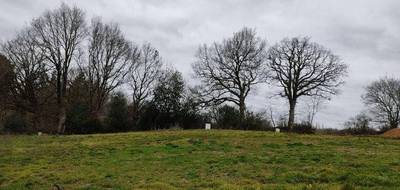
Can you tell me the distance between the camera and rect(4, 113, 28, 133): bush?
45781 millimetres

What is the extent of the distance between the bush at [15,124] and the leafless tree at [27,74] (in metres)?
4.20

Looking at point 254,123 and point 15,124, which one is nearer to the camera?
point 15,124

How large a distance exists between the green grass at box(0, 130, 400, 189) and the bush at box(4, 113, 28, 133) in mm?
19357

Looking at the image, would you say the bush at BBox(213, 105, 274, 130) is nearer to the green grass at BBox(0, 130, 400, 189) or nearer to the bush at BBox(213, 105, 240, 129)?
the bush at BBox(213, 105, 240, 129)

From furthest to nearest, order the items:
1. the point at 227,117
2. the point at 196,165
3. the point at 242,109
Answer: the point at 242,109
the point at 227,117
the point at 196,165

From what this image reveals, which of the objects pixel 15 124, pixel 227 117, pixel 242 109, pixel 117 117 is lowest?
pixel 15 124

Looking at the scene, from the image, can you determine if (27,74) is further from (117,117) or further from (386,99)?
(386,99)

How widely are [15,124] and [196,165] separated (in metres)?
34.1

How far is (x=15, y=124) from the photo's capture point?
4638cm

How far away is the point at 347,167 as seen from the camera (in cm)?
1582

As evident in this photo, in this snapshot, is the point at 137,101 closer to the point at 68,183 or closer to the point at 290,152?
the point at 290,152

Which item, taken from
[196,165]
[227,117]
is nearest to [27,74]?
[227,117]

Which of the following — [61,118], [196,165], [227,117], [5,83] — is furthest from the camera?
[5,83]

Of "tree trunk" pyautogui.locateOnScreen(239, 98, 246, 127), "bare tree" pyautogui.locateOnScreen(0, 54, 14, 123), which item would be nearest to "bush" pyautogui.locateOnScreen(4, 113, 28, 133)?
"bare tree" pyautogui.locateOnScreen(0, 54, 14, 123)
